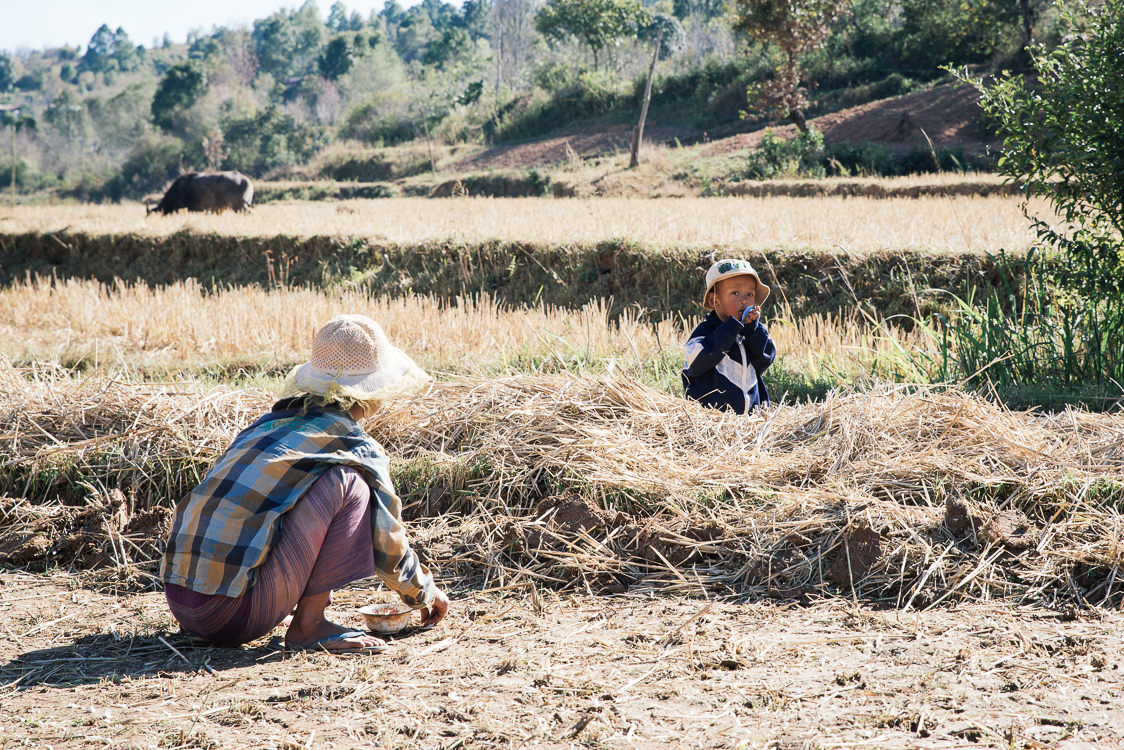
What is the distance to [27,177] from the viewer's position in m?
58.0

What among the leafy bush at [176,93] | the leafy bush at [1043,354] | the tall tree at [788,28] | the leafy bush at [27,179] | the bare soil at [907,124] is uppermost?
the leafy bush at [176,93]

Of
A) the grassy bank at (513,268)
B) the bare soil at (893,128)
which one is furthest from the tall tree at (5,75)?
the grassy bank at (513,268)

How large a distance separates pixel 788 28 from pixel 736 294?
19.2m

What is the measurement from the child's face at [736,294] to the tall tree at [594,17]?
3516 centimetres

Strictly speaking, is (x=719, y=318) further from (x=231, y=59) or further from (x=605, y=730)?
(x=231, y=59)

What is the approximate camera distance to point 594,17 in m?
36.5

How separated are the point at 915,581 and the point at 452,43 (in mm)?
62727

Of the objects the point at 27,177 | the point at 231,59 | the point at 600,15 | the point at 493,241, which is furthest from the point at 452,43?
the point at 493,241

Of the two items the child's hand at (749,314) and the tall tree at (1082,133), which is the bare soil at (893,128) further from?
the child's hand at (749,314)

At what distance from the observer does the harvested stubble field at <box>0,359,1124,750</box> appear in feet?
6.83

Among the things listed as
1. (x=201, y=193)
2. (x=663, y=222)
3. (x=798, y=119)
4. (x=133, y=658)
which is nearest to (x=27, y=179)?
(x=201, y=193)

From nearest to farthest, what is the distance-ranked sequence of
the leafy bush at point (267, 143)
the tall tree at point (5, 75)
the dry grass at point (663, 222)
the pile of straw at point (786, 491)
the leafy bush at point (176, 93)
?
the pile of straw at point (786, 491) → the dry grass at point (663, 222) → the leafy bush at point (267, 143) → the leafy bush at point (176, 93) → the tall tree at point (5, 75)

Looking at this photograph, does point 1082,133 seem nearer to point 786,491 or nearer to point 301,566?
point 786,491

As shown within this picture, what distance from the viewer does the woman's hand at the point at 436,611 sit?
2674 mm
